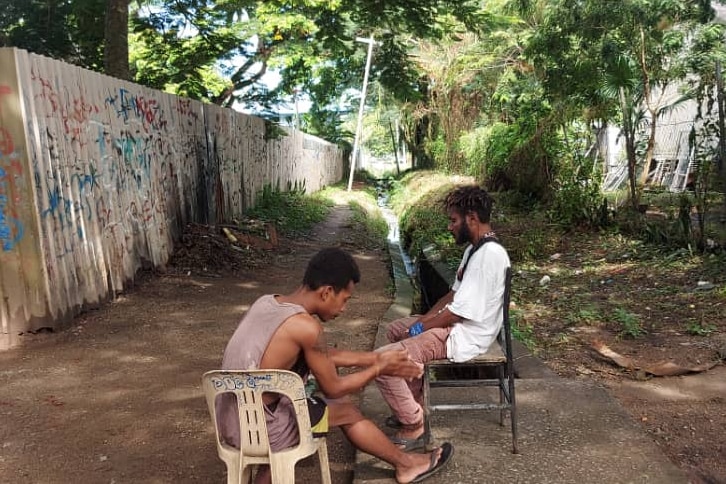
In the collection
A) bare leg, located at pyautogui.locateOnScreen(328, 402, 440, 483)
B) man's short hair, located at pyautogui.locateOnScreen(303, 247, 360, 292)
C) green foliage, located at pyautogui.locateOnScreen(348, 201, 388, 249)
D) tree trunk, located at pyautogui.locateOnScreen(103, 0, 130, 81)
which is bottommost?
green foliage, located at pyautogui.locateOnScreen(348, 201, 388, 249)

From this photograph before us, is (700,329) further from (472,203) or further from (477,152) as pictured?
(477,152)

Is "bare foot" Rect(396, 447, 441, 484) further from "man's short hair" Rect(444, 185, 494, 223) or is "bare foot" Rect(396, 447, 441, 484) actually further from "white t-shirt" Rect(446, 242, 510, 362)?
"man's short hair" Rect(444, 185, 494, 223)

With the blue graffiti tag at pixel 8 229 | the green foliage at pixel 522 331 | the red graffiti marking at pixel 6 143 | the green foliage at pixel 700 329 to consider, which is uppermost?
the red graffiti marking at pixel 6 143

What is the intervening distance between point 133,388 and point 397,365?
97.7 inches

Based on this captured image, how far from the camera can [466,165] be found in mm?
17703

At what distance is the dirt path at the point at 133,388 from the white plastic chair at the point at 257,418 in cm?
91

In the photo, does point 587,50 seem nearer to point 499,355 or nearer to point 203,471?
point 499,355

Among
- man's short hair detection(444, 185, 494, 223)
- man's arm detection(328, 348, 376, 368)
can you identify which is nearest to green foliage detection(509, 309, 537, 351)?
man's short hair detection(444, 185, 494, 223)

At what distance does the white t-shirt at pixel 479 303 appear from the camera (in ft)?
10.1

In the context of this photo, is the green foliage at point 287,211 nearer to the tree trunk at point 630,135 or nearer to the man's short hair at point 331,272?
the tree trunk at point 630,135

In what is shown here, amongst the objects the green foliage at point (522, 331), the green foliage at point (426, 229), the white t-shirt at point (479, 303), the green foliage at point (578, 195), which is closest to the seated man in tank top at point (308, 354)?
the white t-shirt at point (479, 303)

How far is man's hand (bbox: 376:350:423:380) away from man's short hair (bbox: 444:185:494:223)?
0.87m

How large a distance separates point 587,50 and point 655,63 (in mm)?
1070

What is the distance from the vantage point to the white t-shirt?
3.08 meters
